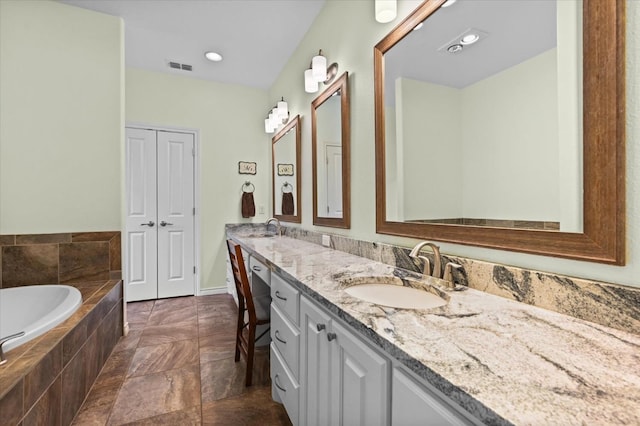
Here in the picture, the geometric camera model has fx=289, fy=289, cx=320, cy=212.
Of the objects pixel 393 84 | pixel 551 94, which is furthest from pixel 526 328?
pixel 393 84

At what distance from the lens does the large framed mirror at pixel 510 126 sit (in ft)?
2.41

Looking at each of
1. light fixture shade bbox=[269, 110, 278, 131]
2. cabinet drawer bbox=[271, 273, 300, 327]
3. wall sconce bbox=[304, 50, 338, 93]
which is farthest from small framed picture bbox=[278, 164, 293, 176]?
cabinet drawer bbox=[271, 273, 300, 327]

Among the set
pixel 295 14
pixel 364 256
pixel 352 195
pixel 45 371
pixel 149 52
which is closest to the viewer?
pixel 45 371

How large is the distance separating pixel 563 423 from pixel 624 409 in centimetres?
11

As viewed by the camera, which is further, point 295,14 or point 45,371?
point 295,14

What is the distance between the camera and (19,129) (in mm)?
2184

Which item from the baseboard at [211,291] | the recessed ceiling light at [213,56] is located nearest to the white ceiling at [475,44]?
the recessed ceiling light at [213,56]

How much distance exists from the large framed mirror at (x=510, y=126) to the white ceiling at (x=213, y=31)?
52.2 inches

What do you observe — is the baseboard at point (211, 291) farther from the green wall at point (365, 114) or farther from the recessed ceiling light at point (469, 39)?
the recessed ceiling light at point (469, 39)

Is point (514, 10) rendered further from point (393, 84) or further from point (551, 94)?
point (393, 84)

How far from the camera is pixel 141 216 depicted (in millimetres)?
3365

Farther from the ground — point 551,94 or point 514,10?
point 514,10

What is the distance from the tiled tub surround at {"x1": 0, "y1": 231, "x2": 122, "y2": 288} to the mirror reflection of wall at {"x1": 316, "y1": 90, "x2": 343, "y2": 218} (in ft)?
5.91

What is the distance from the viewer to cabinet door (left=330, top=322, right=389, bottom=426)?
69 cm
